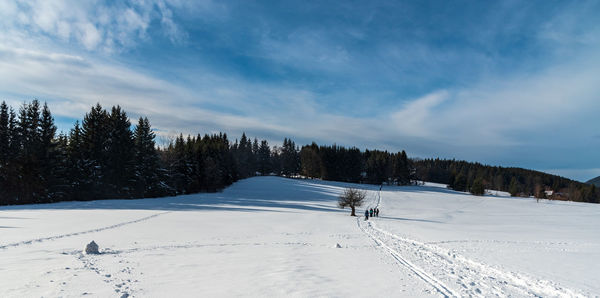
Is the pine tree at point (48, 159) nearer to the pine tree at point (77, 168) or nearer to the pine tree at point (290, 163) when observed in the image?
the pine tree at point (77, 168)

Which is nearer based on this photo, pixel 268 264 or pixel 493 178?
pixel 268 264

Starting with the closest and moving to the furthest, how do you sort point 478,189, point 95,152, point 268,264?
point 268,264 → point 95,152 → point 478,189

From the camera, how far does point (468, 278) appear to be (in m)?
10.5

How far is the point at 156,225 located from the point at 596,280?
2474cm

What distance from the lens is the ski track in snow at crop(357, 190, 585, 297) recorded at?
9.18m

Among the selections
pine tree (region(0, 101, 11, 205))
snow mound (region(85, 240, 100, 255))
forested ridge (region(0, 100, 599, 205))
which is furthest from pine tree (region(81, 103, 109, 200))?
snow mound (region(85, 240, 100, 255))

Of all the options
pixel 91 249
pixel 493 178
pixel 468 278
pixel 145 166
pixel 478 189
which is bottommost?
pixel 468 278

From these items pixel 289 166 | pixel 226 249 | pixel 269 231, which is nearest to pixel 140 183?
pixel 269 231

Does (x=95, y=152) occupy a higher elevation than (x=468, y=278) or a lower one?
higher

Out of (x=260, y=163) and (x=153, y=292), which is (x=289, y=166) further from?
(x=153, y=292)

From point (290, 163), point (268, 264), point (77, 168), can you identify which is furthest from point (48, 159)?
point (290, 163)

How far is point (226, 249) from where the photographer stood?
14.1m

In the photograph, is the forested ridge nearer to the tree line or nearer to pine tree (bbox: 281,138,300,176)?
Answer: pine tree (bbox: 281,138,300,176)

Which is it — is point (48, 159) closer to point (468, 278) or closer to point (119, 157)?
point (119, 157)
